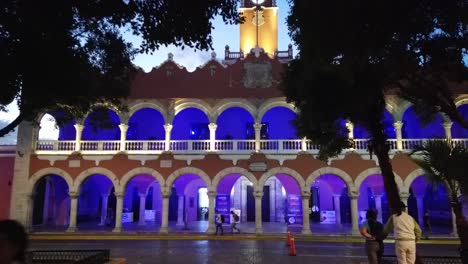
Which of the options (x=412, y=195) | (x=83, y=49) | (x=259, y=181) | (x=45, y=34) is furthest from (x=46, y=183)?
(x=412, y=195)

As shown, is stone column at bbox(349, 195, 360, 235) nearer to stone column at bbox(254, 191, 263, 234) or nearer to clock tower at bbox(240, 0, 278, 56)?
stone column at bbox(254, 191, 263, 234)

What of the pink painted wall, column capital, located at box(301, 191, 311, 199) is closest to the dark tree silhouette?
column capital, located at box(301, 191, 311, 199)

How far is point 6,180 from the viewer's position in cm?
2136

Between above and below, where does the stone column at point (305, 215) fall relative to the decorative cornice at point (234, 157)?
below

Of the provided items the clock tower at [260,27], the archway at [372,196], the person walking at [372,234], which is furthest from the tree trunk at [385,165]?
the clock tower at [260,27]

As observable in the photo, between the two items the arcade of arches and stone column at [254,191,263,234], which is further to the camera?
the arcade of arches

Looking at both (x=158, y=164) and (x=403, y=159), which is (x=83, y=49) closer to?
(x=158, y=164)

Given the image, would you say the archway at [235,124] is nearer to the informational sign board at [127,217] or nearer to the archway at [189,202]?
the archway at [189,202]

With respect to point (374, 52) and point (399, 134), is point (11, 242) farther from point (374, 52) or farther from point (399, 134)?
point (399, 134)

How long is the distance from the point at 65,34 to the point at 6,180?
Answer: 18108 millimetres

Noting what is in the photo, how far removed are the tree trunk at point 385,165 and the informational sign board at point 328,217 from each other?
54.0ft

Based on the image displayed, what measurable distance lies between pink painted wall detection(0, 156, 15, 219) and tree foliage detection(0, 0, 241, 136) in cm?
1551

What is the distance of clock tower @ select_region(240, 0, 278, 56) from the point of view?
34.2 meters

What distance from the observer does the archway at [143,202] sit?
23906 millimetres
